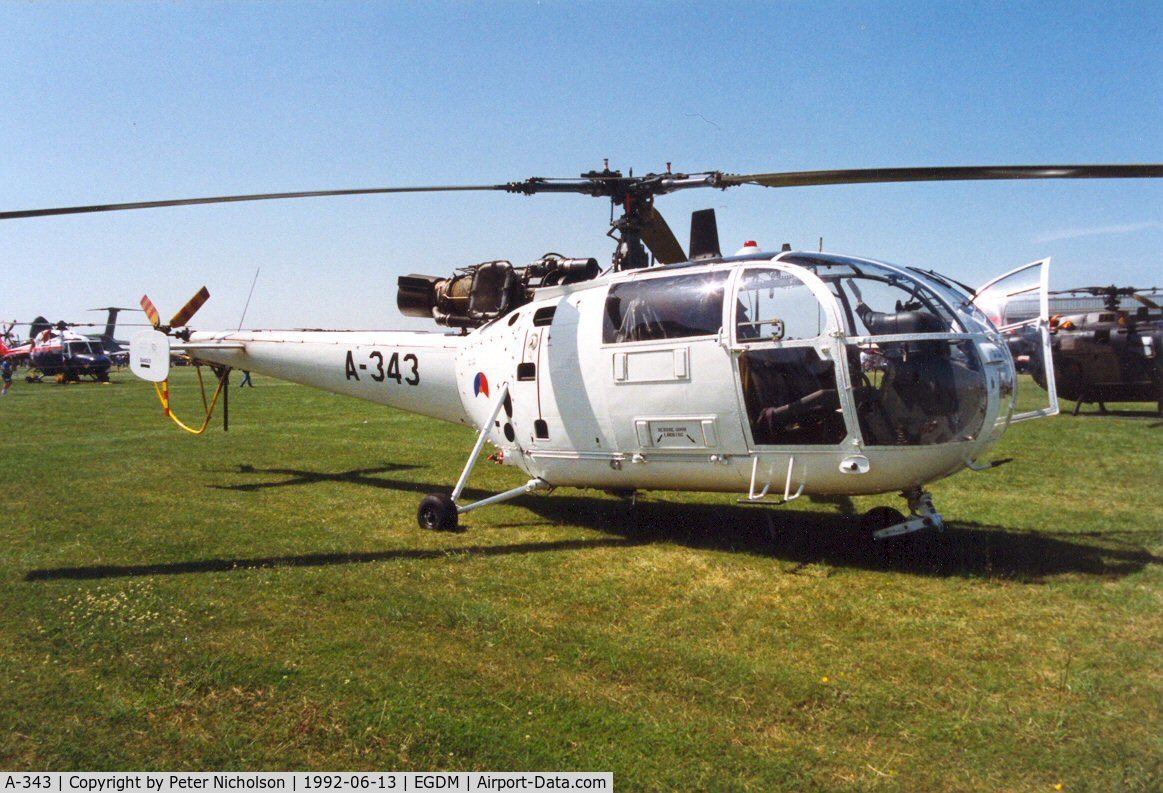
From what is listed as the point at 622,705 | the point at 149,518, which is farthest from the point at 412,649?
the point at 149,518

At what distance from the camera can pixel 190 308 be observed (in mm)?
11523

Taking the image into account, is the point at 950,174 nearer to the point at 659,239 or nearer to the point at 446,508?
the point at 659,239

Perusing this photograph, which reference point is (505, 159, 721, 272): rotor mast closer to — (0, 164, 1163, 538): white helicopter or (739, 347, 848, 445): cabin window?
(0, 164, 1163, 538): white helicopter

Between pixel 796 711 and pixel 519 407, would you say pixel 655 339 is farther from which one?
pixel 796 711

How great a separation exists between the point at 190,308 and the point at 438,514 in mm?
5824

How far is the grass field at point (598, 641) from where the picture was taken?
3799 millimetres

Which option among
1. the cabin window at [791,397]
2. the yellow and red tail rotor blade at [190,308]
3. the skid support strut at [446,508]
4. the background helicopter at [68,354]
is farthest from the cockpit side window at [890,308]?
the background helicopter at [68,354]

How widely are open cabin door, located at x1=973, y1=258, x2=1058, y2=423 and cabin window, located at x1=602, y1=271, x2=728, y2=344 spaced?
2.29 metres

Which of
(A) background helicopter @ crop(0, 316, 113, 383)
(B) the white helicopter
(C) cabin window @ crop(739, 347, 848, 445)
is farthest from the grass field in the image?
(A) background helicopter @ crop(0, 316, 113, 383)

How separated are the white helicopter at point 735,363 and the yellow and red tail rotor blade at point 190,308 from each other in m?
4.64

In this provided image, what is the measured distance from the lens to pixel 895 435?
6.33 meters

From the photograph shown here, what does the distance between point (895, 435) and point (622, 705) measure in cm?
333

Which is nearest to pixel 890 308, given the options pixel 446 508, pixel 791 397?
pixel 791 397

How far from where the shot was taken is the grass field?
150 inches
